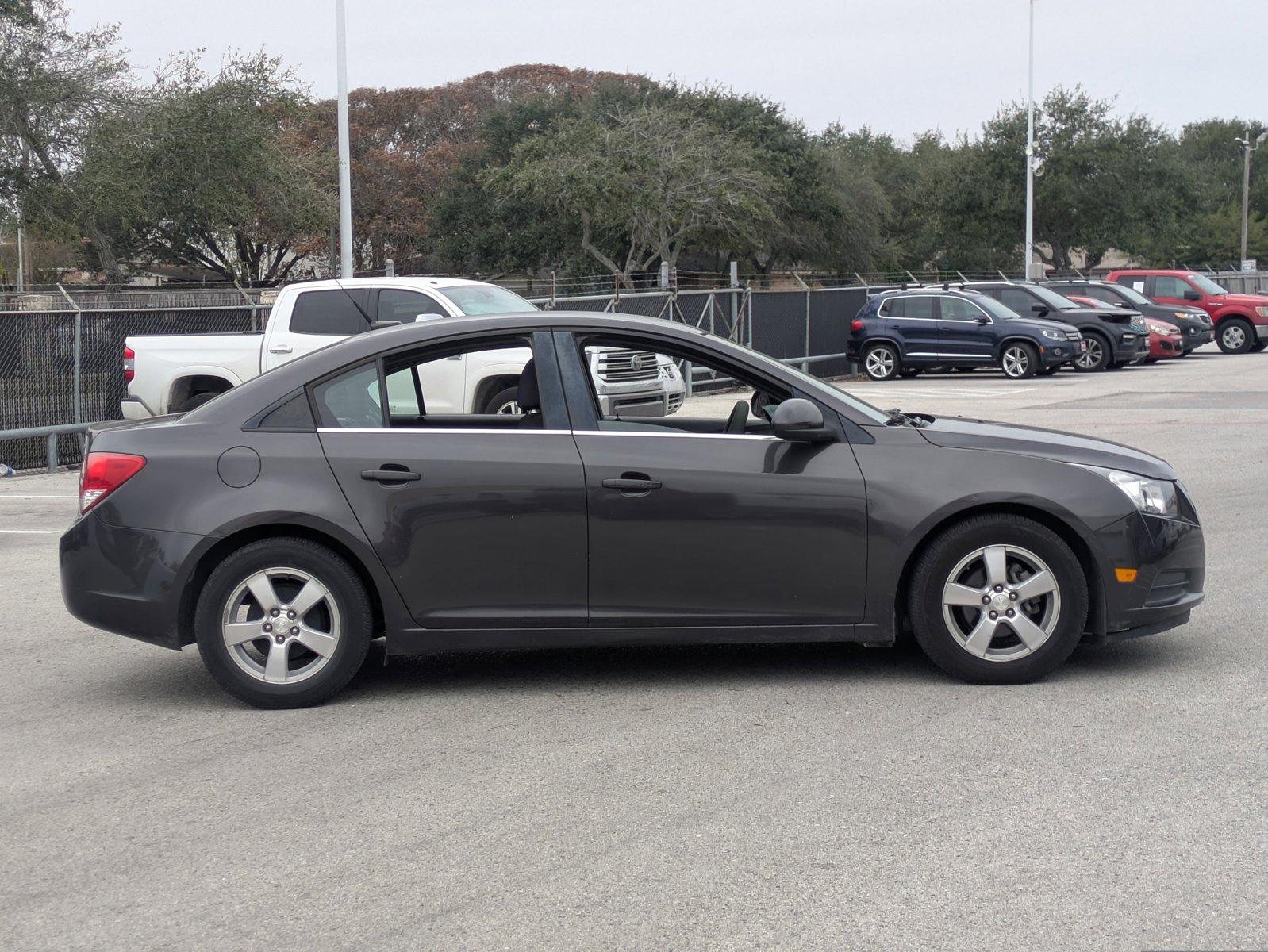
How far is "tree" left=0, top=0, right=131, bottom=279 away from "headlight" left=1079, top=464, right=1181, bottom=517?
2875cm

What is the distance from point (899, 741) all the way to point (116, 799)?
276cm

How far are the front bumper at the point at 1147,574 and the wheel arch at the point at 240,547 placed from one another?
3.01 m

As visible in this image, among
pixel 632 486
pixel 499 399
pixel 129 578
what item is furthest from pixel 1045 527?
pixel 499 399

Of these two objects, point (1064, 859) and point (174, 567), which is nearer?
point (1064, 859)

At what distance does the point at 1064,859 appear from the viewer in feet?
13.6

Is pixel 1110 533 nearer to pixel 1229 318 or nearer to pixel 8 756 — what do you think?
pixel 8 756

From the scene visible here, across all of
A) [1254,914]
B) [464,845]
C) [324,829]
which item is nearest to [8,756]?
[324,829]

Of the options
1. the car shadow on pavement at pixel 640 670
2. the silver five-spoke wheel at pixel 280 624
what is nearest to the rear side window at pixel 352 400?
the silver five-spoke wheel at pixel 280 624

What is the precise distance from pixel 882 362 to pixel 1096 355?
4721 mm

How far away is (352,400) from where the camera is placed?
608cm

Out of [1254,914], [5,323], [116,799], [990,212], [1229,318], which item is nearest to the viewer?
[1254,914]

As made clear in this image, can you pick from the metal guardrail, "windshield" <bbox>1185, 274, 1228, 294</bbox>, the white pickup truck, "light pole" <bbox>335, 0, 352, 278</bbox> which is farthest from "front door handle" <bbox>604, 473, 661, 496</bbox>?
"windshield" <bbox>1185, 274, 1228, 294</bbox>

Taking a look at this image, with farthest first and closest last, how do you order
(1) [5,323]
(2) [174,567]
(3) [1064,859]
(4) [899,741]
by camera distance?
(1) [5,323] < (2) [174,567] < (4) [899,741] < (3) [1064,859]

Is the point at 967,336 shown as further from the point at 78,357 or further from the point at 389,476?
the point at 389,476
